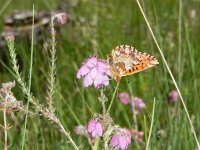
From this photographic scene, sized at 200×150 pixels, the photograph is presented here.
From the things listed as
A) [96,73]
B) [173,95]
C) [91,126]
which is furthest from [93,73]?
[173,95]

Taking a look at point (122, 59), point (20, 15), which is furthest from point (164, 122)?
point (20, 15)

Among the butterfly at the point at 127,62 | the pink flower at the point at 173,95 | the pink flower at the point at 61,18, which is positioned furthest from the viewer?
the pink flower at the point at 173,95

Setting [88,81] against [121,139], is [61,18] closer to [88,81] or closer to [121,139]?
[88,81]

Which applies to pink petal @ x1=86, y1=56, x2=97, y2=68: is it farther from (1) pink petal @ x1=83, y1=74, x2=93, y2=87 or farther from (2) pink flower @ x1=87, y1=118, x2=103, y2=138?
(2) pink flower @ x1=87, y1=118, x2=103, y2=138

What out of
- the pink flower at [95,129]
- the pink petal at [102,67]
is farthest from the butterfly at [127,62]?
the pink flower at [95,129]

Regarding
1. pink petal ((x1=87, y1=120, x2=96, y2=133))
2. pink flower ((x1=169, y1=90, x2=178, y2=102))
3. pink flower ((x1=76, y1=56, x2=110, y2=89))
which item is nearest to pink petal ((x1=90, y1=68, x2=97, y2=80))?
pink flower ((x1=76, y1=56, x2=110, y2=89))

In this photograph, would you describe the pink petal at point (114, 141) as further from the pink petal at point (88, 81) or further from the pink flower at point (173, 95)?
the pink flower at point (173, 95)
